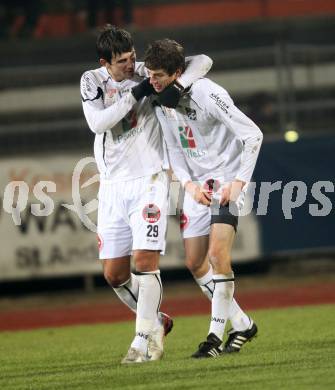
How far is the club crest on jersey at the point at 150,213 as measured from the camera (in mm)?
6895

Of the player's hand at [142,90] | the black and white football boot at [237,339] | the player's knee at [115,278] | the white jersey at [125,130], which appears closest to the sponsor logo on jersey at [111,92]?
the white jersey at [125,130]

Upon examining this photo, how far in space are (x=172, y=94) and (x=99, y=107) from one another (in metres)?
0.55

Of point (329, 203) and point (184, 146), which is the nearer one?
point (184, 146)

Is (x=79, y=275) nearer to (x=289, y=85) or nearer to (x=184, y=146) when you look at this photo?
(x=289, y=85)

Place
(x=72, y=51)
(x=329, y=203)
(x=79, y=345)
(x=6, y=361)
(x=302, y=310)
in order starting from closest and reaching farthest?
(x=6, y=361) → (x=79, y=345) → (x=302, y=310) → (x=329, y=203) → (x=72, y=51)

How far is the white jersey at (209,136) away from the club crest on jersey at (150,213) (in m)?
0.29

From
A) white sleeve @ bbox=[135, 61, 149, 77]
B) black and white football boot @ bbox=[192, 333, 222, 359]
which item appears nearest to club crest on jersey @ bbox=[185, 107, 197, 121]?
white sleeve @ bbox=[135, 61, 149, 77]

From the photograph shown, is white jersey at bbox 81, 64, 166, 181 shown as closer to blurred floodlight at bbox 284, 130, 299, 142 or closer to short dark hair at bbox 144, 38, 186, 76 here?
short dark hair at bbox 144, 38, 186, 76

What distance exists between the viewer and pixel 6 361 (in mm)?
7957

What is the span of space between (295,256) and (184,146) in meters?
7.98

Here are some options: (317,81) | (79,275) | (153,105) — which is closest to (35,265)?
(79,275)

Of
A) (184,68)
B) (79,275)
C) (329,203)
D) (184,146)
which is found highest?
(184,68)

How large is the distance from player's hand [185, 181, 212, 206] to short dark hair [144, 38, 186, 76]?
78cm

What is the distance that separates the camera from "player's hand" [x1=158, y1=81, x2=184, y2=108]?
6.71m
